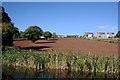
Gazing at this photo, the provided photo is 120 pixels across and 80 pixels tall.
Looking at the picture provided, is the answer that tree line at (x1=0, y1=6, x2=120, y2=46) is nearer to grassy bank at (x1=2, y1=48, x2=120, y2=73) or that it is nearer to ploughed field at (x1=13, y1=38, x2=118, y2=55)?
ploughed field at (x1=13, y1=38, x2=118, y2=55)

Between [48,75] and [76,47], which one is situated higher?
[76,47]

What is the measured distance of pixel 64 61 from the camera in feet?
65.6

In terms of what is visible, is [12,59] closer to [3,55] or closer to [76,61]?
[3,55]

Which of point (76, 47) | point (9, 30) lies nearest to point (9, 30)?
point (9, 30)

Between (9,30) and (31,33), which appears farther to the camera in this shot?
(31,33)

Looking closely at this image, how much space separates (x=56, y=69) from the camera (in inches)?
792

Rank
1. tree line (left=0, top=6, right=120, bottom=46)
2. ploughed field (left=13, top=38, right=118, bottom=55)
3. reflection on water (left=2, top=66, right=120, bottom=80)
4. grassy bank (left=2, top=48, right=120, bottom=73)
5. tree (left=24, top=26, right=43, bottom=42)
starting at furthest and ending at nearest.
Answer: tree (left=24, top=26, right=43, bottom=42) → ploughed field (left=13, top=38, right=118, bottom=55) → tree line (left=0, top=6, right=120, bottom=46) → grassy bank (left=2, top=48, right=120, bottom=73) → reflection on water (left=2, top=66, right=120, bottom=80)

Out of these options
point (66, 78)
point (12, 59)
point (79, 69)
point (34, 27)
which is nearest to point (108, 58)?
point (79, 69)

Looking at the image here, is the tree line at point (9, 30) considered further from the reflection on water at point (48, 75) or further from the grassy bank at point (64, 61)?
the reflection on water at point (48, 75)

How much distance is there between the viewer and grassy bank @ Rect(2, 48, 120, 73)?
18.9m

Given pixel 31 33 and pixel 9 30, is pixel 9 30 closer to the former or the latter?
pixel 9 30

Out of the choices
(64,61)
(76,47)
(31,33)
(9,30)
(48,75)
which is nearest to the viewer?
(48,75)

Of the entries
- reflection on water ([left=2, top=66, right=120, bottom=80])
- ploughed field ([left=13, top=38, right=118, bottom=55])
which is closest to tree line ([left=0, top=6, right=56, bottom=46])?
ploughed field ([left=13, top=38, right=118, bottom=55])

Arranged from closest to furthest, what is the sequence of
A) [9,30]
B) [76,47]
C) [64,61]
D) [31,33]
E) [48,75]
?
[48,75]
[64,61]
[9,30]
[76,47]
[31,33]
